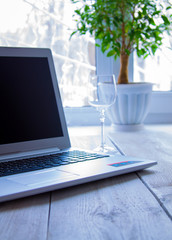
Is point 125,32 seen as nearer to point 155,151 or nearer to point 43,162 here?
point 155,151

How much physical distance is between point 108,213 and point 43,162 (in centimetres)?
28

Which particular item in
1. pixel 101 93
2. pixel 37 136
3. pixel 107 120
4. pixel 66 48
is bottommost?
pixel 107 120

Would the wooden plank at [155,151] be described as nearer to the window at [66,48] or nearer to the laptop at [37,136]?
the laptop at [37,136]

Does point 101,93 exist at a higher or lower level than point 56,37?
lower

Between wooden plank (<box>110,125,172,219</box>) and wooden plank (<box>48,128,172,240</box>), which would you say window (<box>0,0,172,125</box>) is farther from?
wooden plank (<box>48,128,172,240</box>)

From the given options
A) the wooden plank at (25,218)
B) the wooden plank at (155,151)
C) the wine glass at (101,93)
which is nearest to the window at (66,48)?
the wooden plank at (155,151)

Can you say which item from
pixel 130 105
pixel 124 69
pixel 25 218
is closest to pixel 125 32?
pixel 124 69

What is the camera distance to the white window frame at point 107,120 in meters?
1.90

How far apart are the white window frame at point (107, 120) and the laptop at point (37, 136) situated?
0.86 m

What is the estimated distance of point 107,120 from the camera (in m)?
1.90

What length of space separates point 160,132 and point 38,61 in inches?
30.0

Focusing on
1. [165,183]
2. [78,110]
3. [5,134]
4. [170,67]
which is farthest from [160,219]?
[170,67]

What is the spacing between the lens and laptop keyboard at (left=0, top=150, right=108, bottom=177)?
0.71m

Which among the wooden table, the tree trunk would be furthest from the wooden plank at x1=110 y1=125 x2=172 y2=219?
the tree trunk
